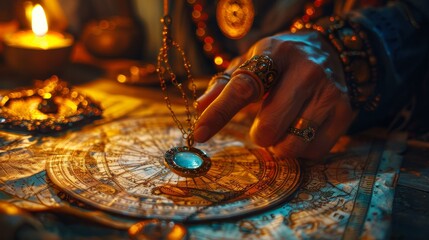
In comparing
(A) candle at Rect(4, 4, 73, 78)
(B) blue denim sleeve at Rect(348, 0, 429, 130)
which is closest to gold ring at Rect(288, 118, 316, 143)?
(B) blue denim sleeve at Rect(348, 0, 429, 130)

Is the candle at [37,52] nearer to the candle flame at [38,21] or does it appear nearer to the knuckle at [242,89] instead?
the candle flame at [38,21]

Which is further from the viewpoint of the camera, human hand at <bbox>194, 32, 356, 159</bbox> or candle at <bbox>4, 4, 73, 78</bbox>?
candle at <bbox>4, 4, 73, 78</bbox>

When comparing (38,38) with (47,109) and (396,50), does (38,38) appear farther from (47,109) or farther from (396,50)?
(396,50)

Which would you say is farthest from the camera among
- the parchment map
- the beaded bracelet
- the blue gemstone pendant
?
the beaded bracelet

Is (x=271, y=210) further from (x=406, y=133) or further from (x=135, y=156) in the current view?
(x=406, y=133)

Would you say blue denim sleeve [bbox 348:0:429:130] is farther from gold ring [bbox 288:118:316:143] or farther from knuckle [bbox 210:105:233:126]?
knuckle [bbox 210:105:233:126]

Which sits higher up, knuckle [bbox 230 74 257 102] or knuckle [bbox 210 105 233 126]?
knuckle [bbox 230 74 257 102]

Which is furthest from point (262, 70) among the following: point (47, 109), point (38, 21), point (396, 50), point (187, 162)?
point (38, 21)
